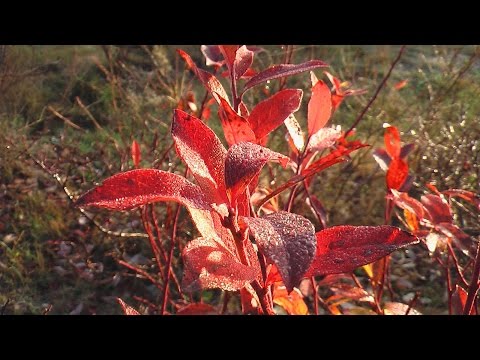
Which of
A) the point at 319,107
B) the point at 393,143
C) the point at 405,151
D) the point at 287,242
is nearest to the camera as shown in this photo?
the point at 287,242

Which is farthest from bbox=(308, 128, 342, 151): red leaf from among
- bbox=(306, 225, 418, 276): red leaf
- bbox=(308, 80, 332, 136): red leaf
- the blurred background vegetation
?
the blurred background vegetation

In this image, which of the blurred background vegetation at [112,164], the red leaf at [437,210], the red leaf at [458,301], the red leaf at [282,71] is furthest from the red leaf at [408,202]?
the blurred background vegetation at [112,164]

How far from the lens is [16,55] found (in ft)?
12.4

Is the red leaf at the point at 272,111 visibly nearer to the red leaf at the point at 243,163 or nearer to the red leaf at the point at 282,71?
the red leaf at the point at 282,71

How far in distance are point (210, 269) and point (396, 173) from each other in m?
0.62

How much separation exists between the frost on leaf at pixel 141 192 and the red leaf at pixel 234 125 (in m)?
0.09

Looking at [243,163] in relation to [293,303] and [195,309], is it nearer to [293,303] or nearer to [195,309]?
[195,309]

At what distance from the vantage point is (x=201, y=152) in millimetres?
513

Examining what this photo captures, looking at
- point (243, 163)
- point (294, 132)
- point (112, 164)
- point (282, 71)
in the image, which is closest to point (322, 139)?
point (294, 132)

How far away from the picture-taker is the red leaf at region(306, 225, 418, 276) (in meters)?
0.50

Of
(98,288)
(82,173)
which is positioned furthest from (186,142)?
(82,173)

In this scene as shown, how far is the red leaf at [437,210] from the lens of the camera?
2.99 feet
